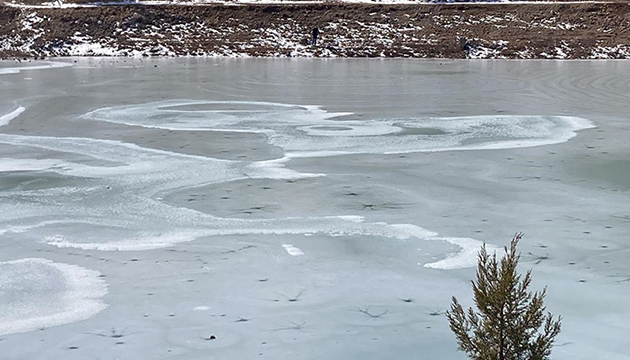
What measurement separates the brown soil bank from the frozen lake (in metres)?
19.7

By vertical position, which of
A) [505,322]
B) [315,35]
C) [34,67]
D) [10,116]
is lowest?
[34,67]

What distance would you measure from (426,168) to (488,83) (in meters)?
12.2

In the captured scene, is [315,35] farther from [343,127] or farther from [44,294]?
[44,294]

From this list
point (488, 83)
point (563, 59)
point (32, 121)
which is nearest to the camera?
point (32, 121)

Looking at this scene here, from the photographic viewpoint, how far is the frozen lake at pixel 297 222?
21.3 ft

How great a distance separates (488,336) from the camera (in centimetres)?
444

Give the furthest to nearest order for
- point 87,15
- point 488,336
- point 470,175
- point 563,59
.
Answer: point 87,15
point 563,59
point 470,175
point 488,336

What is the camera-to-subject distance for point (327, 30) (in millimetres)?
43438

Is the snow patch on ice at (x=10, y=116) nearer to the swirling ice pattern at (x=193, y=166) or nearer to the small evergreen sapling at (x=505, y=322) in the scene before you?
the swirling ice pattern at (x=193, y=166)

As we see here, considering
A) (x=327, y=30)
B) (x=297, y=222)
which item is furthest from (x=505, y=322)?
(x=327, y=30)

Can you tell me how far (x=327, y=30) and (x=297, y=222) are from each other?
34.7 meters

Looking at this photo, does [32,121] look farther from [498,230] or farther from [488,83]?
[488,83]

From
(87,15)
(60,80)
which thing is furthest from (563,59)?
(87,15)

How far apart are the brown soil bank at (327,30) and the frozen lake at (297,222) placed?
64.6ft
